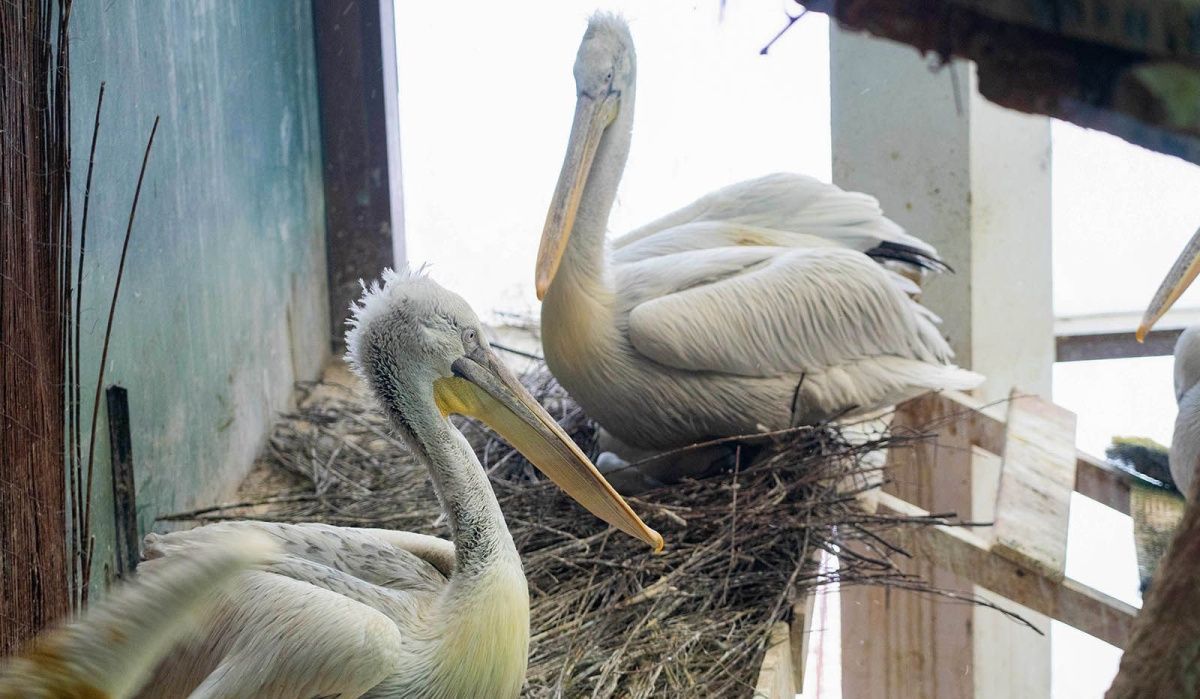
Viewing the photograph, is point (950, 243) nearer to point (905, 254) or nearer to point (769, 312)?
point (905, 254)

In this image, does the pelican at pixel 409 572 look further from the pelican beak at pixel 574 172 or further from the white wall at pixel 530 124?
the white wall at pixel 530 124

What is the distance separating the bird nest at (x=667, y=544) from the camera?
2242mm

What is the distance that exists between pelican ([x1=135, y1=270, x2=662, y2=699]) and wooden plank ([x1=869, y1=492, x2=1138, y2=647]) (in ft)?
3.25

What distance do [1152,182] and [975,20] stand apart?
2.34 meters

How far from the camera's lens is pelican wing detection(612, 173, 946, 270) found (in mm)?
3252

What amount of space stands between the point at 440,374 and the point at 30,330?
23.1 inches

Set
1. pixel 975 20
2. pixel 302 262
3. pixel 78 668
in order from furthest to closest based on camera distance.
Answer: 1. pixel 302 262
2. pixel 78 668
3. pixel 975 20

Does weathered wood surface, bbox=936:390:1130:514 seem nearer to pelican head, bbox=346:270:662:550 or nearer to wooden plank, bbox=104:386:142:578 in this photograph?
pelican head, bbox=346:270:662:550

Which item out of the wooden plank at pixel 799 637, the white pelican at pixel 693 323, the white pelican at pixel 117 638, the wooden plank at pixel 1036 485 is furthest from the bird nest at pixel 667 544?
the white pelican at pixel 117 638

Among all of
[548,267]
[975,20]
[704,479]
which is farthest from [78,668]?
[704,479]

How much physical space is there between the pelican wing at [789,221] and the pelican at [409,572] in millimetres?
1278

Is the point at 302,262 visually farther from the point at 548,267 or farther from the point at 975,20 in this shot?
the point at 975,20

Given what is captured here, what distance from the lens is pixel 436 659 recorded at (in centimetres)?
173

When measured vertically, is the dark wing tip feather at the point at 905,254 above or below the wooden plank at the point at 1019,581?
above
